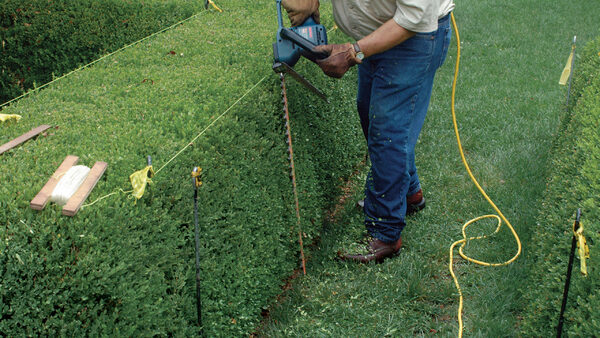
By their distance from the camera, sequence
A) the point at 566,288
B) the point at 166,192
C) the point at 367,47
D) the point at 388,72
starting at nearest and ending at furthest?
the point at 566,288, the point at 166,192, the point at 367,47, the point at 388,72

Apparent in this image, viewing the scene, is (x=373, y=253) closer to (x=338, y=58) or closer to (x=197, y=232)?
(x=338, y=58)

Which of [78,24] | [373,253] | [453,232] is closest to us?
[373,253]

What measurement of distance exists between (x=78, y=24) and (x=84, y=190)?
4.18 metres

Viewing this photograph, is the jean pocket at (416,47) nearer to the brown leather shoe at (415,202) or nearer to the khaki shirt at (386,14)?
the khaki shirt at (386,14)

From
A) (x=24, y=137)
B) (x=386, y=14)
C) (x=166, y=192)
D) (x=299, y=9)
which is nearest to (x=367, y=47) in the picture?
(x=386, y=14)

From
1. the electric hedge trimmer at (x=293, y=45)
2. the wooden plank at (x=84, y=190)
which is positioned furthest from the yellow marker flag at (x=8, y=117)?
the electric hedge trimmer at (x=293, y=45)

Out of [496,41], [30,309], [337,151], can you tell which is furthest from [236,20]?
[496,41]

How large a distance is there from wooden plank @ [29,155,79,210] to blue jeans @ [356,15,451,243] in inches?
72.6

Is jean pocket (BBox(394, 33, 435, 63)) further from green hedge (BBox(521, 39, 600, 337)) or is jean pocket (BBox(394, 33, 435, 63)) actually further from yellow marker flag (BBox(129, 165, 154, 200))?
yellow marker flag (BBox(129, 165, 154, 200))

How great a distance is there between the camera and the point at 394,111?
344cm

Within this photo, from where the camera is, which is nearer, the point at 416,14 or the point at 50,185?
the point at 50,185

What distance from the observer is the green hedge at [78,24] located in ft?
19.1

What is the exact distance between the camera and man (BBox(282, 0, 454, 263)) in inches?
124

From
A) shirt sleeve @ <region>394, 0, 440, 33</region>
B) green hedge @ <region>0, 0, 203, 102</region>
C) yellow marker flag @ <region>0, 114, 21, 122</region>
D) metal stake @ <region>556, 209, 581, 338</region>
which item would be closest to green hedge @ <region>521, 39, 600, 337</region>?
metal stake @ <region>556, 209, 581, 338</region>
